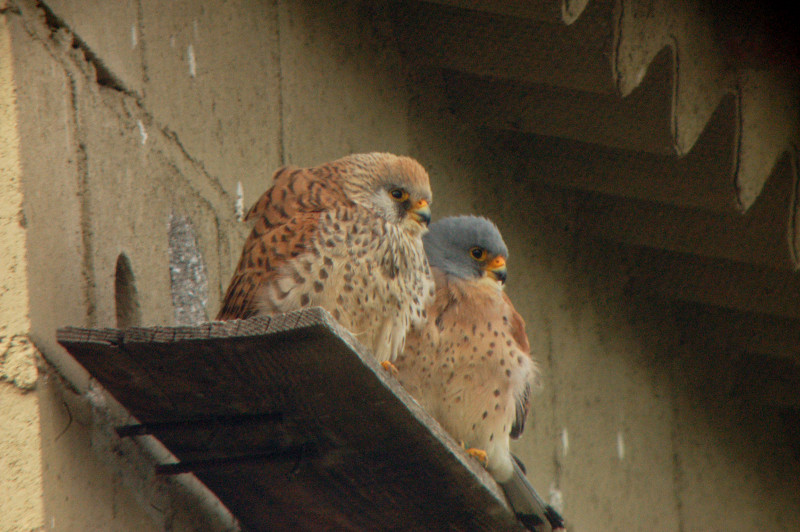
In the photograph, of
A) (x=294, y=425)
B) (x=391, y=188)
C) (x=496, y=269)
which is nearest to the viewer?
(x=294, y=425)

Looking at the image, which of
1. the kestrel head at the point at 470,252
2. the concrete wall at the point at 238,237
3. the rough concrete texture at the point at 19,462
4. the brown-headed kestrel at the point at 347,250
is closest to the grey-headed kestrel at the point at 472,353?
the kestrel head at the point at 470,252

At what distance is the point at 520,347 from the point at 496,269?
0.22m

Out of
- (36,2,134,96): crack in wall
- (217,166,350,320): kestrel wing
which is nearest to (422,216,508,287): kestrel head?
(217,166,350,320): kestrel wing

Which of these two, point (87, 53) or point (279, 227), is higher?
point (87, 53)

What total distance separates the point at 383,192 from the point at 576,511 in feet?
6.32

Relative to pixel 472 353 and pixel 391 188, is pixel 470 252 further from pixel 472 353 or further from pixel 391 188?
pixel 391 188

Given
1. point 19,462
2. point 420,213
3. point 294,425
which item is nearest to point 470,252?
point 420,213

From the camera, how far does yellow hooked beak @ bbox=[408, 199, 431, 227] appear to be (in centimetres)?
292

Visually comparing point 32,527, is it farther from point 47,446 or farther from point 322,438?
point 322,438

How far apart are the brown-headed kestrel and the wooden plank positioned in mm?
298

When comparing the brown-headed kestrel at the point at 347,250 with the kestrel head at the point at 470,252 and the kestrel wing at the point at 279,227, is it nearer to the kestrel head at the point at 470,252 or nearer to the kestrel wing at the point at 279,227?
the kestrel wing at the point at 279,227

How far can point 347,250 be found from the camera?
103 inches

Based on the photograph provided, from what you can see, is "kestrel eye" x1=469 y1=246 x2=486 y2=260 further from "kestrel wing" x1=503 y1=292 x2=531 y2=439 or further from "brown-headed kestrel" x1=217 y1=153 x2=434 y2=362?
"brown-headed kestrel" x1=217 y1=153 x2=434 y2=362

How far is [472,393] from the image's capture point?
3.29 metres
